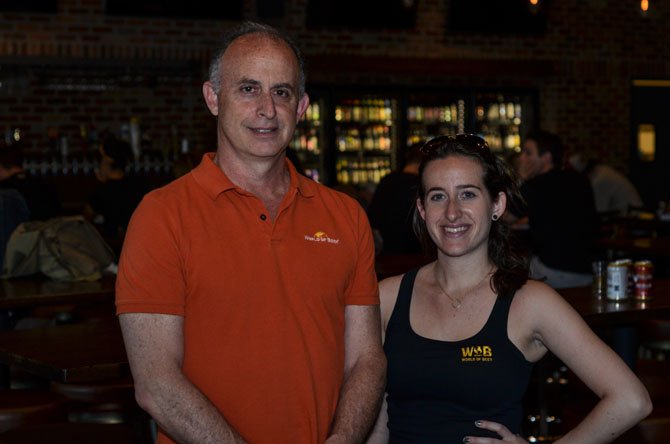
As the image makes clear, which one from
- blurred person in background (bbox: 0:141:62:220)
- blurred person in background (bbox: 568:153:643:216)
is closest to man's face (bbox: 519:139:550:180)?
blurred person in background (bbox: 568:153:643:216)

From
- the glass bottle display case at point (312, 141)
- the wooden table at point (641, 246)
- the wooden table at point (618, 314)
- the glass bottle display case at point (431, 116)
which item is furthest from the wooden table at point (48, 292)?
the glass bottle display case at point (431, 116)

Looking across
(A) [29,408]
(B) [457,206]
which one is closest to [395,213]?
(A) [29,408]

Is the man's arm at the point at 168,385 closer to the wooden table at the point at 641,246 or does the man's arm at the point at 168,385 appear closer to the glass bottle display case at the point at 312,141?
the wooden table at the point at 641,246

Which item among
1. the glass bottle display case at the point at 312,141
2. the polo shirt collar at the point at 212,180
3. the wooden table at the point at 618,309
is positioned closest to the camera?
the polo shirt collar at the point at 212,180

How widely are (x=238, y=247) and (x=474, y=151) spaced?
0.82m

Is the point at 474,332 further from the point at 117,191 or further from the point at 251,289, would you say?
the point at 117,191

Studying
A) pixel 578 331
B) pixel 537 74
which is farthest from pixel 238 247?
pixel 537 74

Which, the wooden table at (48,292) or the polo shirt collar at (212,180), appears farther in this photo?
the wooden table at (48,292)

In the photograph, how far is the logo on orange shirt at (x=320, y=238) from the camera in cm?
237

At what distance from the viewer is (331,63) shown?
1056 centimetres

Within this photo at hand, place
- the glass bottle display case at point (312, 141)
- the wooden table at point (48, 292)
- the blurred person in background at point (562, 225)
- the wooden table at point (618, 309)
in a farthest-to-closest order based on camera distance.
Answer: the glass bottle display case at point (312, 141)
the blurred person in background at point (562, 225)
the wooden table at point (48, 292)
the wooden table at point (618, 309)

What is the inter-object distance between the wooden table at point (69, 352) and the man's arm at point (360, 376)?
0.96 m

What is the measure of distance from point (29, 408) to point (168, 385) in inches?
61.9

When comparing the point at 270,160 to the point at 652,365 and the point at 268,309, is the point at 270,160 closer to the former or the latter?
the point at 268,309
